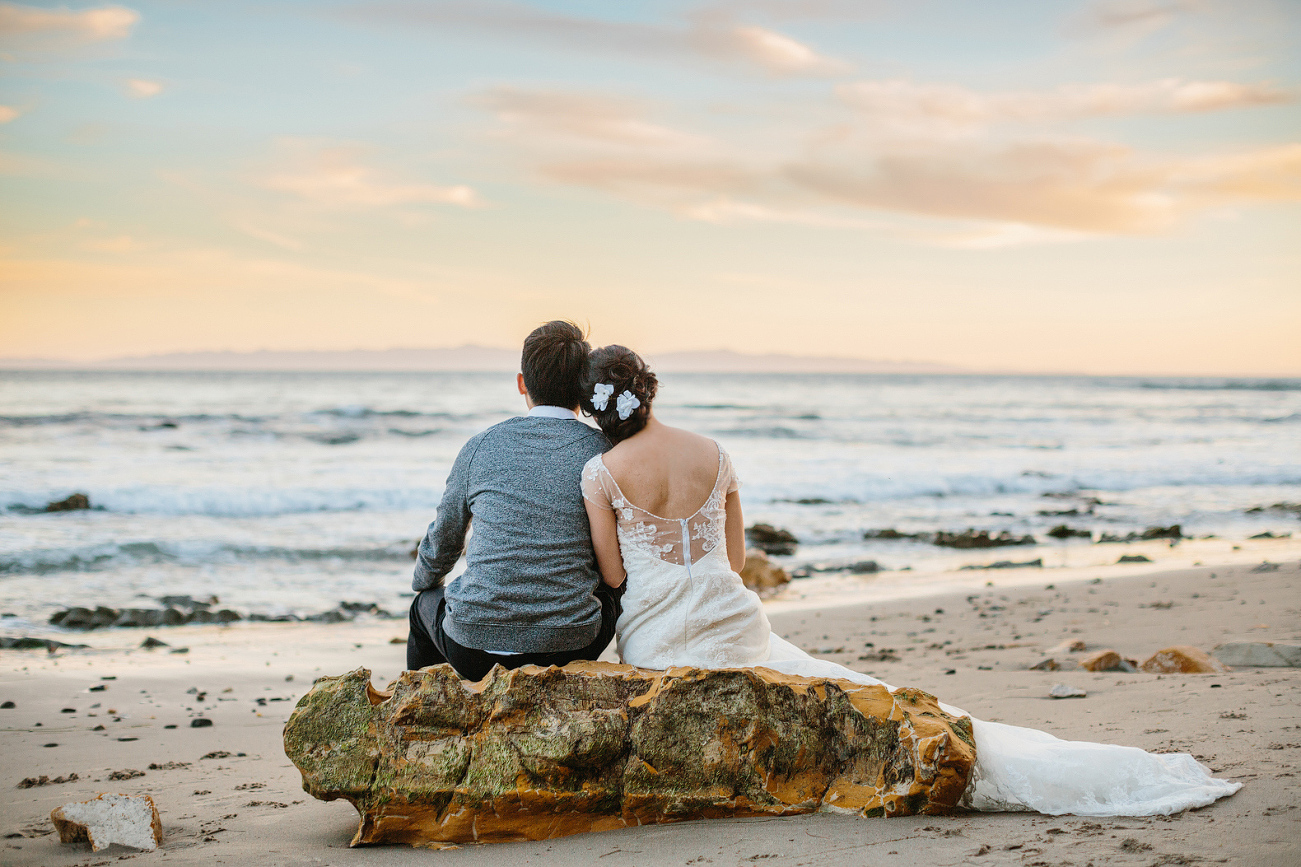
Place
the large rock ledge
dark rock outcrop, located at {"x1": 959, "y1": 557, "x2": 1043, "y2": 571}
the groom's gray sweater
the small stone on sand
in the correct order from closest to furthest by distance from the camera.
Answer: the large rock ledge → the groom's gray sweater → the small stone on sand → dark rock outcrop, located at {"x1": 959, "y1": 557, "x2": 1043, "y2": 571}

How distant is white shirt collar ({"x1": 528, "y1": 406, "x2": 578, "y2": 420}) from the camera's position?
3.58 meters

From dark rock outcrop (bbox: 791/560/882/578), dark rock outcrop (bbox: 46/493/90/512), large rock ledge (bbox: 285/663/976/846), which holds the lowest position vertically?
dark rock outcrop (bbox: 46/493/90/512)

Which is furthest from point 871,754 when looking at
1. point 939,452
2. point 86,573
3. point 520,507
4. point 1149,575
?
point 939,452

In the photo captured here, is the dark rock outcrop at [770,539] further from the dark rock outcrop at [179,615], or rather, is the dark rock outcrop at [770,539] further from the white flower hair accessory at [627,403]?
the white flower hair accessory at [627,403]

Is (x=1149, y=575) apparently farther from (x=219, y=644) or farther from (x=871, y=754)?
(x=219, y=644)

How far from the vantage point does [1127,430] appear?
1359 inches

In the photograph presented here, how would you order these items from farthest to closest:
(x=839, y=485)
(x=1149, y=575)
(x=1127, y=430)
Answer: (x=1127, y=430) → (x=839, y=485) → (x=1149, y=575)

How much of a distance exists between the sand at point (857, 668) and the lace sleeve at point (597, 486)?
1130 millimetres

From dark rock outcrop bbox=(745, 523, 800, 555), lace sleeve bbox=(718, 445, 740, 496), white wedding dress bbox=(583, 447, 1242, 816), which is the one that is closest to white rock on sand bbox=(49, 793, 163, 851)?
white wedding dress bbox=(583, 447, 1242, 816)

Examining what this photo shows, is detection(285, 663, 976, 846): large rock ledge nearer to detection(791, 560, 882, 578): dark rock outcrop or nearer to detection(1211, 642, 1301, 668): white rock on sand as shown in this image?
detection(1211, 642, 1301, 668): white rock on sand

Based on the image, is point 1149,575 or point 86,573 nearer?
point 1149,575

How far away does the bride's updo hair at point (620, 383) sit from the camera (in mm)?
3457

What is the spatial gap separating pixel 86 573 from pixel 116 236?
12.9 m

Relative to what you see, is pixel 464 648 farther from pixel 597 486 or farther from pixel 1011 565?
pixel 1011 565
